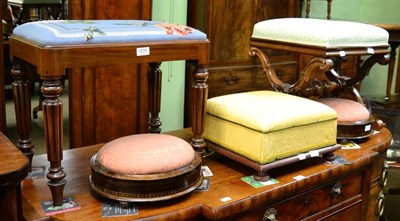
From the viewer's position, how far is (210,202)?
1182 mm

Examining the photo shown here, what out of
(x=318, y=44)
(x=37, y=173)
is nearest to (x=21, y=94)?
(x=37, y=173)

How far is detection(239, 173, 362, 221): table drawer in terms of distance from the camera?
4.32 ft

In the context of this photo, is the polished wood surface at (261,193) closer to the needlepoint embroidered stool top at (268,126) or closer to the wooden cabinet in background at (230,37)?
the needlepoint embroidered stool top at (268,126)

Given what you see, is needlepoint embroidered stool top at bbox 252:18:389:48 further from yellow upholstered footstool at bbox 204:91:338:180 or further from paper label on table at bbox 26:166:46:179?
paper label on table at bbox 26:166:46:179

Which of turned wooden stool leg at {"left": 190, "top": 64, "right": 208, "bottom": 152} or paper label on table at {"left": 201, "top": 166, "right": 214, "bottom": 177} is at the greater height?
turned wooden stool leg at {"left": 190, "top": 64, "right": 208, "bottom": 152}

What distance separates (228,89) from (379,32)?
107cm

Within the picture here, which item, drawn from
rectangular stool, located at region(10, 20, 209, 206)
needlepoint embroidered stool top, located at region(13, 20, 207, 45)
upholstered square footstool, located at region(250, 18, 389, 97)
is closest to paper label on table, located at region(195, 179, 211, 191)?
rectangular stool, located at region(10, 20, 209, 206)

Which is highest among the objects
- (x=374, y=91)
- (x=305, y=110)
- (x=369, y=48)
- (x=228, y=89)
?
(x=369, y=48)

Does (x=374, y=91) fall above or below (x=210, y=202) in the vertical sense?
below

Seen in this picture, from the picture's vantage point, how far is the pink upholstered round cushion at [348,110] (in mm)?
1627

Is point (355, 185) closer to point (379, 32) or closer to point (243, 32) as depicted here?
point (379, 32)

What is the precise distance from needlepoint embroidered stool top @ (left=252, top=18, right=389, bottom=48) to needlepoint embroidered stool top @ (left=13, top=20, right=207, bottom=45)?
1.39 ft

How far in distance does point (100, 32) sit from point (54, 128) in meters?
0.25

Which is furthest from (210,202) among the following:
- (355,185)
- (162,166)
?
(355,185)
